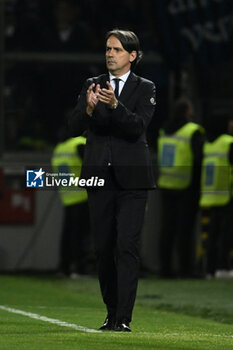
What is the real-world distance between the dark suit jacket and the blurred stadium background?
9465 millimetres

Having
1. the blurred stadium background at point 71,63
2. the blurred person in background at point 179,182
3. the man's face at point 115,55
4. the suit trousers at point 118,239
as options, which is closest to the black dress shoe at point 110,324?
the suit trousers at point 118,239

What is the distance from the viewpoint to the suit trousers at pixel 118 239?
27.2ft

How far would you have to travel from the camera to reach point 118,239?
8359mm

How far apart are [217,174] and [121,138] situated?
27.7 feet

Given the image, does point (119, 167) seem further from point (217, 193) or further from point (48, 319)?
point (217, 193)

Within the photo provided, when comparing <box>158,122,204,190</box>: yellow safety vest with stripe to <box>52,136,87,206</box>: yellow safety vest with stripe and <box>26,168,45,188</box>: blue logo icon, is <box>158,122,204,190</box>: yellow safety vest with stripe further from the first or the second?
<box>26,168,45,188</box>: blue logo icon

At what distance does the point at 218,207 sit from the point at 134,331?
8.22 meters

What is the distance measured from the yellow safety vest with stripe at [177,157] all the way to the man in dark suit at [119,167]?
26.3ft

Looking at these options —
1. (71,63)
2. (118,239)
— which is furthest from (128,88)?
(71,63)

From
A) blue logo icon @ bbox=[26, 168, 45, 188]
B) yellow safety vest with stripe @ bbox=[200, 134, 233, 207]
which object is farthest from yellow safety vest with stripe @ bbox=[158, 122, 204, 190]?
blue logo icon @ bbox=[26, 168, 45, 188]

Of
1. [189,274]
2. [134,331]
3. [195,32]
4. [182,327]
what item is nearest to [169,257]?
[189,274]

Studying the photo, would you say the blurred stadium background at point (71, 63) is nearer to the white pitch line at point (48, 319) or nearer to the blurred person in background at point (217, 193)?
the blurred person in background at point (217, 193)

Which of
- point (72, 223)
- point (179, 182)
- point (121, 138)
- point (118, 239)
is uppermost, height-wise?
point (121, 138)

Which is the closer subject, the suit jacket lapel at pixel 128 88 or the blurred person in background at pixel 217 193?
the suit jacket lapel at pixel 128 88
